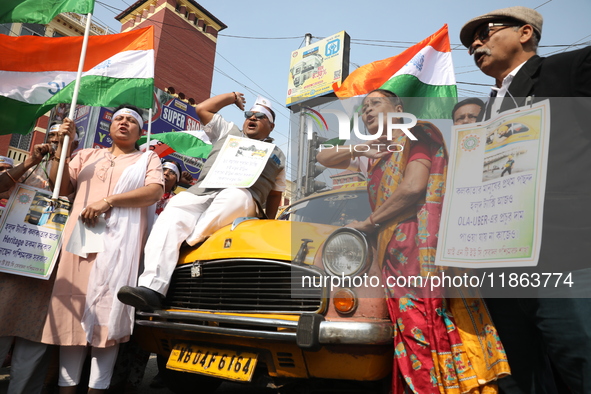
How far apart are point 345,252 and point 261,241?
57 cm

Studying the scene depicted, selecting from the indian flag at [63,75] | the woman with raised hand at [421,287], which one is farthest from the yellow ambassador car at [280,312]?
the indian flag at [63,75]

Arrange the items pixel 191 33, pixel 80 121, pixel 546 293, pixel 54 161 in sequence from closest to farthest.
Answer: pixel 546 293, pixel 54 161, pixel 80 121, pixel 191 33

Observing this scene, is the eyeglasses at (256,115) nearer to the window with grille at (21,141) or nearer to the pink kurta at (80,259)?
the pink kurta at (80,259)

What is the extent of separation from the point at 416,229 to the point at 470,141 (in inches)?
23.0

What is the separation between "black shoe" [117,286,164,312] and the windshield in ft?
3.93

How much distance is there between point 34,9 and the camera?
4.07m

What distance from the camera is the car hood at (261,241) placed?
97.4 inches

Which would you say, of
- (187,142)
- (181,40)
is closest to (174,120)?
Answer: (187,142)

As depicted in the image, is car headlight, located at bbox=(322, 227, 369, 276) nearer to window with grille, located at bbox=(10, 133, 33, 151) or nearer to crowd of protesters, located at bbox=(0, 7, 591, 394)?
crowd of protesters, located at bbox=(0, 7, 591, 394)

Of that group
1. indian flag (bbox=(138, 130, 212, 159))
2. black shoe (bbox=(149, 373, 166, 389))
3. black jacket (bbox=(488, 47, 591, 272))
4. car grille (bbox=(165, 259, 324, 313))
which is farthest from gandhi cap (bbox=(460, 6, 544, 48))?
indian flag (bbox=(138, 130, 212, 159))

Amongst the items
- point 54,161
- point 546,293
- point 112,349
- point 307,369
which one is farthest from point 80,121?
point 546,293

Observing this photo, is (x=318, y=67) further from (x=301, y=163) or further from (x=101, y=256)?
(x=101, y=256)

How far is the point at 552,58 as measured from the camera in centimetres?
180

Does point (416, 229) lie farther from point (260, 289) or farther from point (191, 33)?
point (191, 33)
